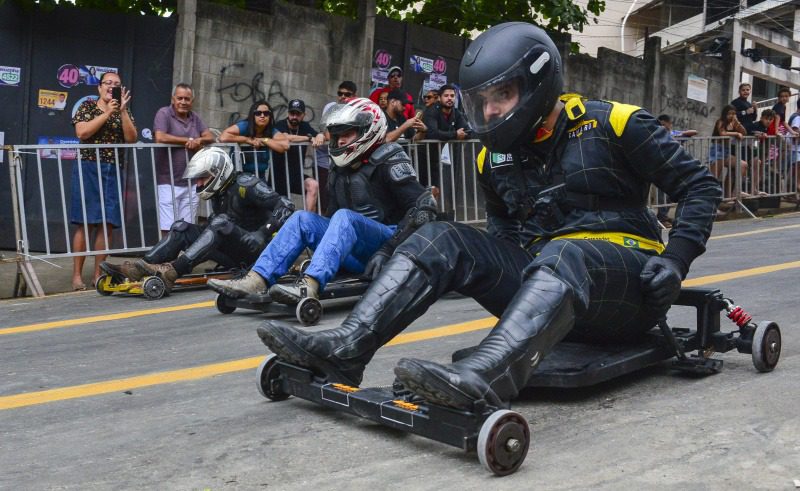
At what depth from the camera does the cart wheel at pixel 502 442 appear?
334cm

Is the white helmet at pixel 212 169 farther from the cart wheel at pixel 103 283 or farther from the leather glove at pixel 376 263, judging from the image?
the leather glove at pixel 376 263

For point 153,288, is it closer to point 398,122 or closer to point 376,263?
point 376,263

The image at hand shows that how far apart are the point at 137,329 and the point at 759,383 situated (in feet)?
13.6

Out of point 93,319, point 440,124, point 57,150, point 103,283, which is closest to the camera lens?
point 93,319

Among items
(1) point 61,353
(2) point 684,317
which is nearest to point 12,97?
(1) point 61,353

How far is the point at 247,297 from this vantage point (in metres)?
7.40

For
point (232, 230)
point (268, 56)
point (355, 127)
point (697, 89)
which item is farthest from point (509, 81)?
point (697, 89)

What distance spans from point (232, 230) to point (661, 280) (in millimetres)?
5283

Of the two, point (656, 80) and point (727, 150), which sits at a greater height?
point (656, 80)

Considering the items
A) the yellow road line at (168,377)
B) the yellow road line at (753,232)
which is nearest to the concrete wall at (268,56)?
the yellow road line at (753,232)

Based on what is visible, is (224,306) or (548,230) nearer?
(548,230)

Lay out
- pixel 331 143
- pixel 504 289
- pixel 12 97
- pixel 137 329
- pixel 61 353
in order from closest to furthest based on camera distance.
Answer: pixel 504 289 → pixel 61 353 → pixel 137 329 → pixel 331 143 → pixel 12 97

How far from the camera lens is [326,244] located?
7.21 metres

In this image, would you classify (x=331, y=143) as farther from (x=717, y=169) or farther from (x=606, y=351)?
(x=717, y=169)
